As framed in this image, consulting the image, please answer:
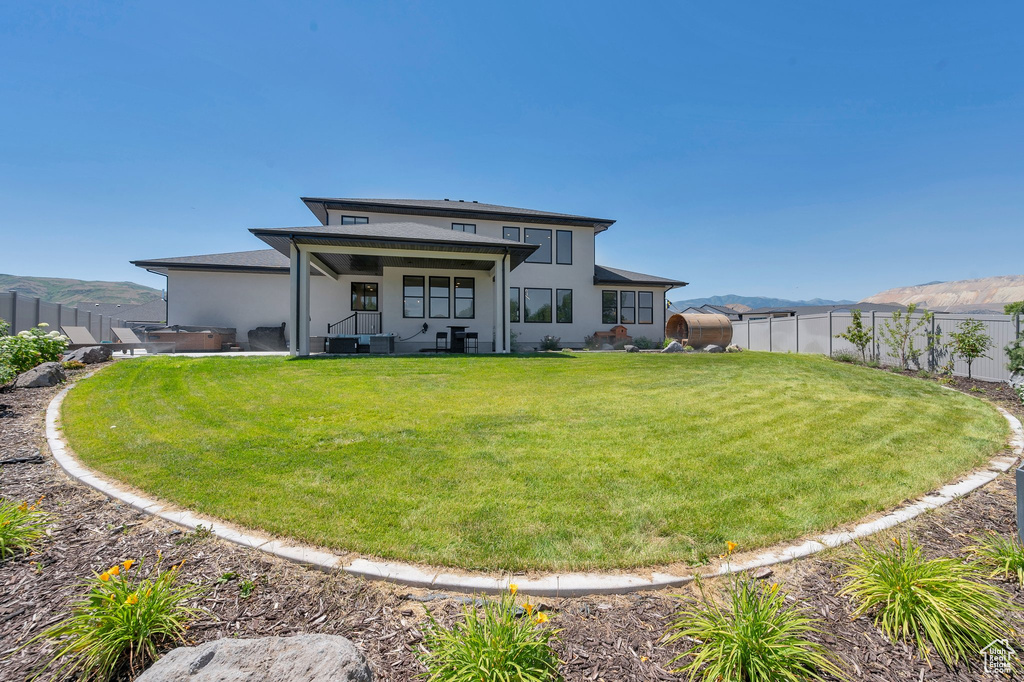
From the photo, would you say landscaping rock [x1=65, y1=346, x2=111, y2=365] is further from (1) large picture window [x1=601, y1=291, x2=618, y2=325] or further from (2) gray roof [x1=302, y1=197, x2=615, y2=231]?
(1) large picture window [x1=601, y1=291, x2=618, y2=325]

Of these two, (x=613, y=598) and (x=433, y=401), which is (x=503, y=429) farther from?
(x=613, y=598)

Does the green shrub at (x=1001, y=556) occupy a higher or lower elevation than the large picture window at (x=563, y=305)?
lower

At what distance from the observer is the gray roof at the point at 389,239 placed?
38.7 feet

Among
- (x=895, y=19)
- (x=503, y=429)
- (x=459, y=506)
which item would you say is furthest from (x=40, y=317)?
(x=895, y=19)

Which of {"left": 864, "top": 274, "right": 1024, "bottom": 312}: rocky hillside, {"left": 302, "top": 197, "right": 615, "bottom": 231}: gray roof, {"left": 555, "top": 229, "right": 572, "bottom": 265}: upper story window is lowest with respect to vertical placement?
{"left": 555, "top": 229, "right": 572, "bottom": 265}: upper story window

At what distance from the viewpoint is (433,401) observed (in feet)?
21.6

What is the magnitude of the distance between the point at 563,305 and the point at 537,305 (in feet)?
4.34

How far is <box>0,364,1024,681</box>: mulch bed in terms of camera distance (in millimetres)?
1702

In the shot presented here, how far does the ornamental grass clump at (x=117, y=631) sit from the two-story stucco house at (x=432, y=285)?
12.5m

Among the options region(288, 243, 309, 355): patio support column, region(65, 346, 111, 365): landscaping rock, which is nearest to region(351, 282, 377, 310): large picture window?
region(288, 243, 309, 355): patio support column

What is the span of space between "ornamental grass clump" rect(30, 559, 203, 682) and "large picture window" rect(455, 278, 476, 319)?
15619mm

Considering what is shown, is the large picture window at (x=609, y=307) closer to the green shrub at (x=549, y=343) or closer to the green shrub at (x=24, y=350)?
the green shrub at (x=549, y=343)

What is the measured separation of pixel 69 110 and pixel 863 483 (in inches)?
661

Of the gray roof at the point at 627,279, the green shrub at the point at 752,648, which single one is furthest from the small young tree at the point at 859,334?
the green shrub at the point at 752,648
